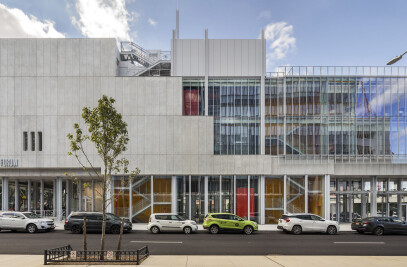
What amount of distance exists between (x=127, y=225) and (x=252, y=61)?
1717 centimetres

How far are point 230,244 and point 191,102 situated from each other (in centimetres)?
1458

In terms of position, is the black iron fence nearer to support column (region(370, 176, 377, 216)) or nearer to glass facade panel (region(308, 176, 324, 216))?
glass facade panel (region(308, 176, 324, 216))

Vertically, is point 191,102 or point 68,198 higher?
point 191,102

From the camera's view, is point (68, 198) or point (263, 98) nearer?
point (263, 98)

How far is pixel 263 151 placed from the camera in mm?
28016

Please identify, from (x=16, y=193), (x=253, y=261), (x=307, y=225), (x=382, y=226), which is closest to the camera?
(x=253, y=261)

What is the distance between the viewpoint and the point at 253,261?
1292 cm

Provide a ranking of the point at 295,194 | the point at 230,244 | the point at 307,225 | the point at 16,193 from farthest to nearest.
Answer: the point at 16,193 → the point at 295,194 → the point at 307,225 → the point at 230,244

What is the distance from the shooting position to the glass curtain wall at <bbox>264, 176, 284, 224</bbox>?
1072 inches

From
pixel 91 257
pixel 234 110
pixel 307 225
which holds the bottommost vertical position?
pixel 307 225

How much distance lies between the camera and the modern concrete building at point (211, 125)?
27266mm

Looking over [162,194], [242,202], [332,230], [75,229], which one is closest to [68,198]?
[75,229]

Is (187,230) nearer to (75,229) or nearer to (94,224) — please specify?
(94,224)

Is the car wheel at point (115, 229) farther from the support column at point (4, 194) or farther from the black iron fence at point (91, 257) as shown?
the support column at point (4, 194)
